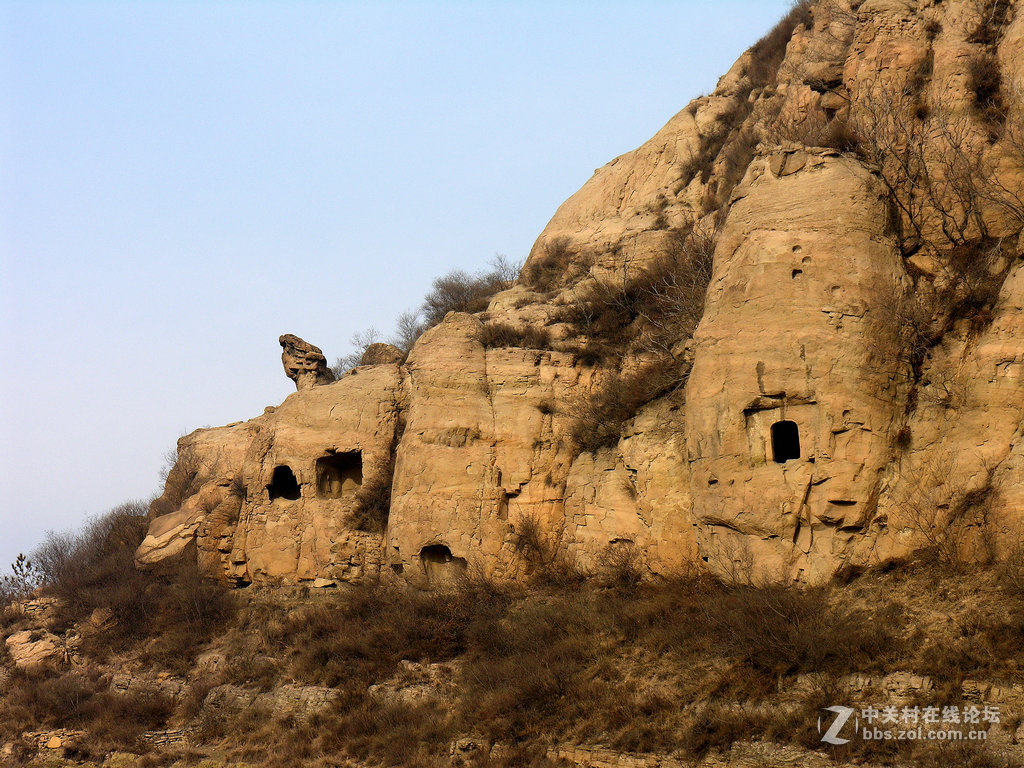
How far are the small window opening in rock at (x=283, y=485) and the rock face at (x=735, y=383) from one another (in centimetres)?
8

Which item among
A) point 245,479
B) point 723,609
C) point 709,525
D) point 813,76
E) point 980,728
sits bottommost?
point 980,728

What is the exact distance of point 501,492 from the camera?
20.8 metres

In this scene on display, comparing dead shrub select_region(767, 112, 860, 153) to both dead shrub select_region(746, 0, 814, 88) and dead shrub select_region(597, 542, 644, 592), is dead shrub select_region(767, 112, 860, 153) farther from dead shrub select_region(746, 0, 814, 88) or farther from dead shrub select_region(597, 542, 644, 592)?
dead shrub select_region(597, 542, 644, 592)

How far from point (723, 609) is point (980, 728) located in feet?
14.1

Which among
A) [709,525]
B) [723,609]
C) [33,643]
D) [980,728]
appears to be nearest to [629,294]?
[709,525]

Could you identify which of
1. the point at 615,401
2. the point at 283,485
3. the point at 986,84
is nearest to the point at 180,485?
the point at 283,485

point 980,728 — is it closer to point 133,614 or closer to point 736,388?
point 736,388

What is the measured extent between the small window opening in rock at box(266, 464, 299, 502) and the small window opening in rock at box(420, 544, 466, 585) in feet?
15.4

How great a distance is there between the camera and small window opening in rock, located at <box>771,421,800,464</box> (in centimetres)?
1652

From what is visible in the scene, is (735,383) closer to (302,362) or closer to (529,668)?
(529,668)

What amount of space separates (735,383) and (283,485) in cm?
1286

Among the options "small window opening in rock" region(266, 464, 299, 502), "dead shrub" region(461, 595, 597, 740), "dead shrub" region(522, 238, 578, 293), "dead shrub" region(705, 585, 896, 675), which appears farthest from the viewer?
"dead shrub" region(522, 238, 578, 293)

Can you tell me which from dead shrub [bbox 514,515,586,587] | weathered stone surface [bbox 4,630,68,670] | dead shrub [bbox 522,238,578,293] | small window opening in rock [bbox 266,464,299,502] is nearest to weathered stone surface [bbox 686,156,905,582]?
dead shrub [bbox 514,515,586,587]

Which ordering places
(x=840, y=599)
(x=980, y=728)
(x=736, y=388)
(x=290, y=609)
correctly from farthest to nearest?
(x=290, y=609), (x=736, y=388), (x=840, y=599), (x=980, y=728)
